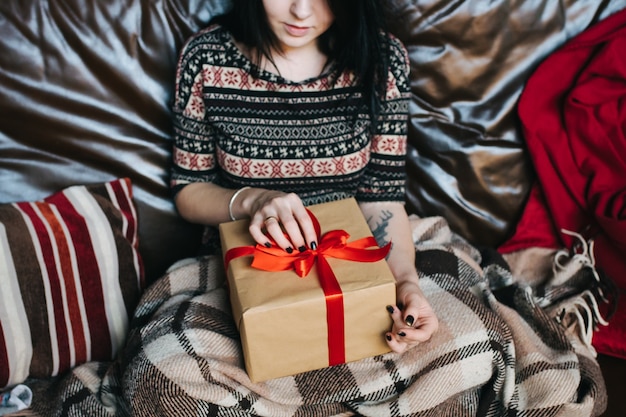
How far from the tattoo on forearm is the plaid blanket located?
0.28ft

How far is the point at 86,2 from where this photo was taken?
1.14 meters

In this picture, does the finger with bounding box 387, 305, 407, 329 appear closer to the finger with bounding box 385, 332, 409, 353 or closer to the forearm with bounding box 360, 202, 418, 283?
the finger with bounding box 385, 332, 409, 353

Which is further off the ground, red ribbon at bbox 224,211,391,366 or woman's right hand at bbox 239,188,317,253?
woman's right hand at bbox 239,188,317,253

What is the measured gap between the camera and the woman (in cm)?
112

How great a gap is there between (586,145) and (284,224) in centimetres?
69

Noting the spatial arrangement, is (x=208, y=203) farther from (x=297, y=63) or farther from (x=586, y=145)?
(x=586, y=145)

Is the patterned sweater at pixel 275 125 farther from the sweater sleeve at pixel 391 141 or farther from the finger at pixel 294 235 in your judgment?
the finger at pixel 294 235

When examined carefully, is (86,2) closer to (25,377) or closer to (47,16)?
(47,16)

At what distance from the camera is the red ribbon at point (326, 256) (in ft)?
2.89

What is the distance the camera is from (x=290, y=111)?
1.15 m

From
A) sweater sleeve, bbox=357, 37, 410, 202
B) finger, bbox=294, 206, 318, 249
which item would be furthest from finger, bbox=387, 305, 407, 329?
sweater sleeve, bbox=357, 37, 410, 202

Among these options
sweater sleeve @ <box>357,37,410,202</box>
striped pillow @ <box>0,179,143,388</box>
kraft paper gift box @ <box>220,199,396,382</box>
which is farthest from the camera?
sweater sleeve @ <box>357,37,410,202</box>

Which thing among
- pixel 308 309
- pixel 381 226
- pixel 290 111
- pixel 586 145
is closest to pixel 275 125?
pixel 290 111

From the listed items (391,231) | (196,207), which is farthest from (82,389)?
(391,231)
